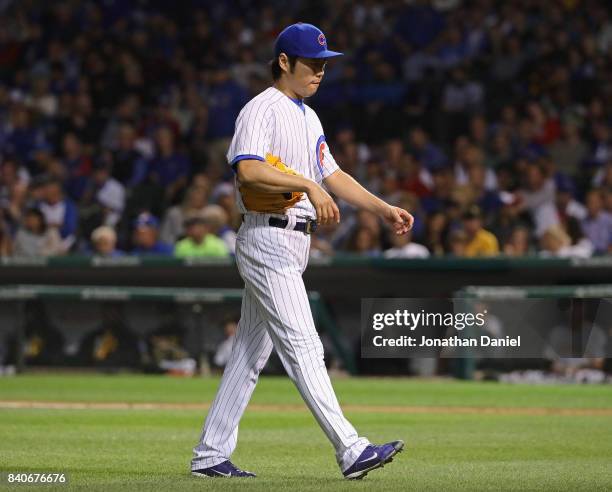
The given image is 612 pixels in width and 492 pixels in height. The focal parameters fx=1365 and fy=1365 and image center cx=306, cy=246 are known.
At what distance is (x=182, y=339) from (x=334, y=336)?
1709mm

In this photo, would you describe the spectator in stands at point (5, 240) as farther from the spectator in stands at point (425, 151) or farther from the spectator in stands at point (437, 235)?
the spectator in stands at point (425, 151)

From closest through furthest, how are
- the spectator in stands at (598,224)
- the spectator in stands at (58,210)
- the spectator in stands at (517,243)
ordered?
the spectator in stands at (517,243) < the spectator in stands at (598,224) < the spectator in stands at (58,210)

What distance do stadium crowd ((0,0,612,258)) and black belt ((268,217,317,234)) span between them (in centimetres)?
888

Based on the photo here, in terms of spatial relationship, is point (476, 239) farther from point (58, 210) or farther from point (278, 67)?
point (278, 67)

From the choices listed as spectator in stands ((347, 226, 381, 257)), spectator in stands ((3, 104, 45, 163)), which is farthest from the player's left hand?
spectator in stands ((3, 104, 45, 163))

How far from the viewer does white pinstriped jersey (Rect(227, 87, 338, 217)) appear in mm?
6375

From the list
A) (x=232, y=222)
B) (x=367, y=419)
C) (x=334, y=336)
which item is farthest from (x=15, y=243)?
(x=367, y=419)

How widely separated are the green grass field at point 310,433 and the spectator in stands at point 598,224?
115 inches

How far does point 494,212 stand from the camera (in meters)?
16.9

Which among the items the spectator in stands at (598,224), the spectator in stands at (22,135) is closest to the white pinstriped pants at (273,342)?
the spectator in stands at (598,224)

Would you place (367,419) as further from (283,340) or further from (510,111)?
(510,111)

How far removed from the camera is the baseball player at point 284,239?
629 cm

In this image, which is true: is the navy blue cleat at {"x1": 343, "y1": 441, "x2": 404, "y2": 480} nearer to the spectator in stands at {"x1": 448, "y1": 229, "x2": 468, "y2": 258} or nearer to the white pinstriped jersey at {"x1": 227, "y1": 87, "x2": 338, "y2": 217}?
the white pinstriped jersey at {"x1": 227, "y1": 87, "x2": 338, "y2": 217}

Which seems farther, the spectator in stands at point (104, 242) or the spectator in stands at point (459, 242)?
the spectator in stands at point (104, 242)
